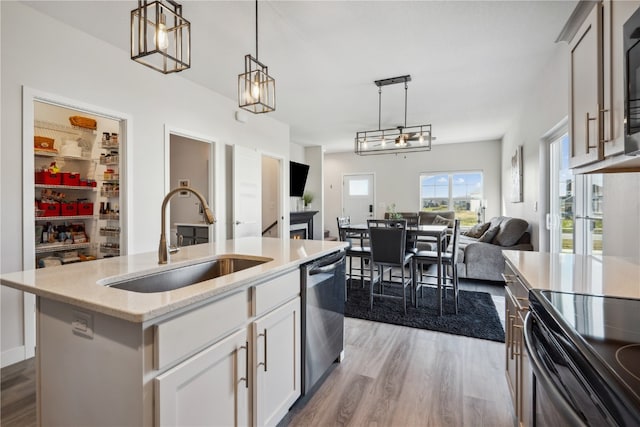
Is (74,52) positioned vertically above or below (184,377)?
above

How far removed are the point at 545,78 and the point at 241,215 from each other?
13.7ft

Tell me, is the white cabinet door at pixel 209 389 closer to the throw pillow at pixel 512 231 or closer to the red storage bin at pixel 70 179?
the red storage bin at pixel 70 179

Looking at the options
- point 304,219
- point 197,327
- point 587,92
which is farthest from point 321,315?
point 304,219

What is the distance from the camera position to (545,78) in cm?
353

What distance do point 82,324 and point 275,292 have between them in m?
0.76

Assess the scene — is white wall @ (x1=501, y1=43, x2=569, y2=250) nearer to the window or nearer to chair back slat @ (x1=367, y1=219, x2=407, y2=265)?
chair back slat @ (x1=367, y1=219, x2=407, y2=265)

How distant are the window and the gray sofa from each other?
3022 mm

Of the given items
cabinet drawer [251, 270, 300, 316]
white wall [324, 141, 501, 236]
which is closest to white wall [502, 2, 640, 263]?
white wall [324, 141, 501, 236]

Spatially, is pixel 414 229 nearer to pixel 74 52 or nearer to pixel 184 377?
pixel 184 377

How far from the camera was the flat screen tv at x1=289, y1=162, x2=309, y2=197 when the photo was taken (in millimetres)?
6690

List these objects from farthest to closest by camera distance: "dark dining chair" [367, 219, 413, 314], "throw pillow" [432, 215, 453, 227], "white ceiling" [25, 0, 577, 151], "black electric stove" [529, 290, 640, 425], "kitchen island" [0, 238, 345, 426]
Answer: "throw pillow" [432, 215, 453, 227]
"dark dining chair" [367, 219, 413, 314]
"white ceiling" [25, 0, 577, 151]
"kitchen island" [0, 238, 345, 426]
"black electric stove" [529, 290, 640, 425]

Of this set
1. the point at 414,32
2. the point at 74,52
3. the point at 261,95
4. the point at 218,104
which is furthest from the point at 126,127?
the point at 414,32

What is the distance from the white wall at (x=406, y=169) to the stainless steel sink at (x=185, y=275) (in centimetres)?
699

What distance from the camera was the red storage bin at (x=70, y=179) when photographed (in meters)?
3.87
